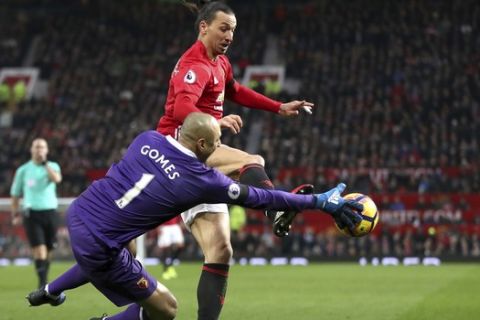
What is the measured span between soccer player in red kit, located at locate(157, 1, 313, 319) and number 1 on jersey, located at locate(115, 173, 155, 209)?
2.56 ft

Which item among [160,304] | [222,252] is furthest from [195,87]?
[160,304]

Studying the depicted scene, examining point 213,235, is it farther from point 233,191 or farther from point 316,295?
point 316,295

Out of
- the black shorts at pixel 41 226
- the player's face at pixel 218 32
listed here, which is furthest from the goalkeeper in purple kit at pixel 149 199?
the black shorts at pixel 41 226

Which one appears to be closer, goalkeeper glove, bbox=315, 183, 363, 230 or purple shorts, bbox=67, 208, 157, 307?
goalkeeper glove, bbox=315, 183, 363, 230

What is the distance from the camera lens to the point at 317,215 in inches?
939

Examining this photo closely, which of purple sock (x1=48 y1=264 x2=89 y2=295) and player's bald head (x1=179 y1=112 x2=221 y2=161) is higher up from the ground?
player's bald head (x1=179 y1=112 x2=221 y2=161)

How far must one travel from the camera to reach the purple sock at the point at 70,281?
22.8 ft

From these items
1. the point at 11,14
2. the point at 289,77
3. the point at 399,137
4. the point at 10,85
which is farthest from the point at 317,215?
the point at 11,14

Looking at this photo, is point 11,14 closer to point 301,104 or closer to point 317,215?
point 317,215

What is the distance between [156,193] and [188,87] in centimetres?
105

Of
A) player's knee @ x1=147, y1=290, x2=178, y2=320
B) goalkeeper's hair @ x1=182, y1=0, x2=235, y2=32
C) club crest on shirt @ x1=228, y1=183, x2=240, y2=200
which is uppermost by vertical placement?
goalkeeper's hair @ x1=182, y1=0, x2=235, y2=32

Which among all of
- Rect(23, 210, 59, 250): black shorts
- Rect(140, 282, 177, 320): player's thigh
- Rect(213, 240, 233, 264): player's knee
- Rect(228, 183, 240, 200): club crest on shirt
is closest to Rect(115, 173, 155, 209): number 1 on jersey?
Rect(228, 183, 240, 200): club crest on shirt

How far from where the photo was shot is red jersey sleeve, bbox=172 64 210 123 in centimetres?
657

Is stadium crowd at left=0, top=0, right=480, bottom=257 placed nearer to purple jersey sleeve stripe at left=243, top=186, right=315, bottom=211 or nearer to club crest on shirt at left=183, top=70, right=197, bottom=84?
club crest on shirt at left=183, top=70, right=197, bottom=84
